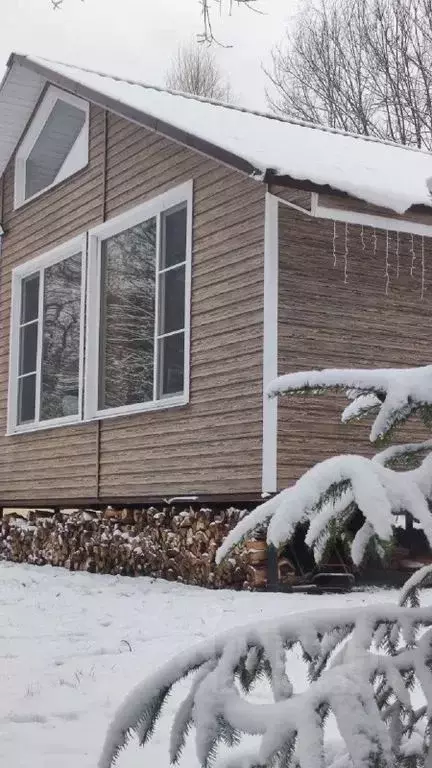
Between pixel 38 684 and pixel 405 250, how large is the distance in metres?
5.25

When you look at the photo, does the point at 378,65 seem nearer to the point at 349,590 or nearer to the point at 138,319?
the point at 138,319

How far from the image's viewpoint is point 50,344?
10570 millimetres

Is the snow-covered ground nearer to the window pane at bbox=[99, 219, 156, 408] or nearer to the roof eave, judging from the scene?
the window pane at bbox=[99, 219, 156, 408]

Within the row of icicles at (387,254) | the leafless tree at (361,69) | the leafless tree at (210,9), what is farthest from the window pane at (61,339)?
the leafless tree at (361,69)

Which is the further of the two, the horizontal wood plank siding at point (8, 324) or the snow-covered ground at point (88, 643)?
the horizontal wood plank siding at point (8, 324)

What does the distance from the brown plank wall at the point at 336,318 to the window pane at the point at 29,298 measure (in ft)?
14.1

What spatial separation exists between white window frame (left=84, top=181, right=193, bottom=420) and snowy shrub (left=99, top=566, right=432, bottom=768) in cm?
657

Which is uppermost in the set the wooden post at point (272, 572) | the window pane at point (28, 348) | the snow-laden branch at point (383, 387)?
the window pane at point (28, 348)

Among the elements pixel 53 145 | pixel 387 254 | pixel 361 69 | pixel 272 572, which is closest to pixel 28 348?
pixel 53 145

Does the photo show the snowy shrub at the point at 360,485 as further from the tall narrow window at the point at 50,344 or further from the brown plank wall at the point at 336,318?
the tall narrow window at the point at 50,344

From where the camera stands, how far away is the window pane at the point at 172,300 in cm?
861

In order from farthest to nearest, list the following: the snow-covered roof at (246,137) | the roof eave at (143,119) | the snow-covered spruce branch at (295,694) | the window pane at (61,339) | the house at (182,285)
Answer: the window pane at (61,339), the house at (182,285), the roof eave at (143,119), the snow-covered roof at (246,137), the snow-covered spruce branch at (295,694)

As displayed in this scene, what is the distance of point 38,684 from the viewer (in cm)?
420

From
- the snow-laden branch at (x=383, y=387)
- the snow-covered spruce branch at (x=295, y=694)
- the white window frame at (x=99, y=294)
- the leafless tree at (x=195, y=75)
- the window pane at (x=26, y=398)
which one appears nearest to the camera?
the snow-covered spruce branch at (x=295, y=694)
